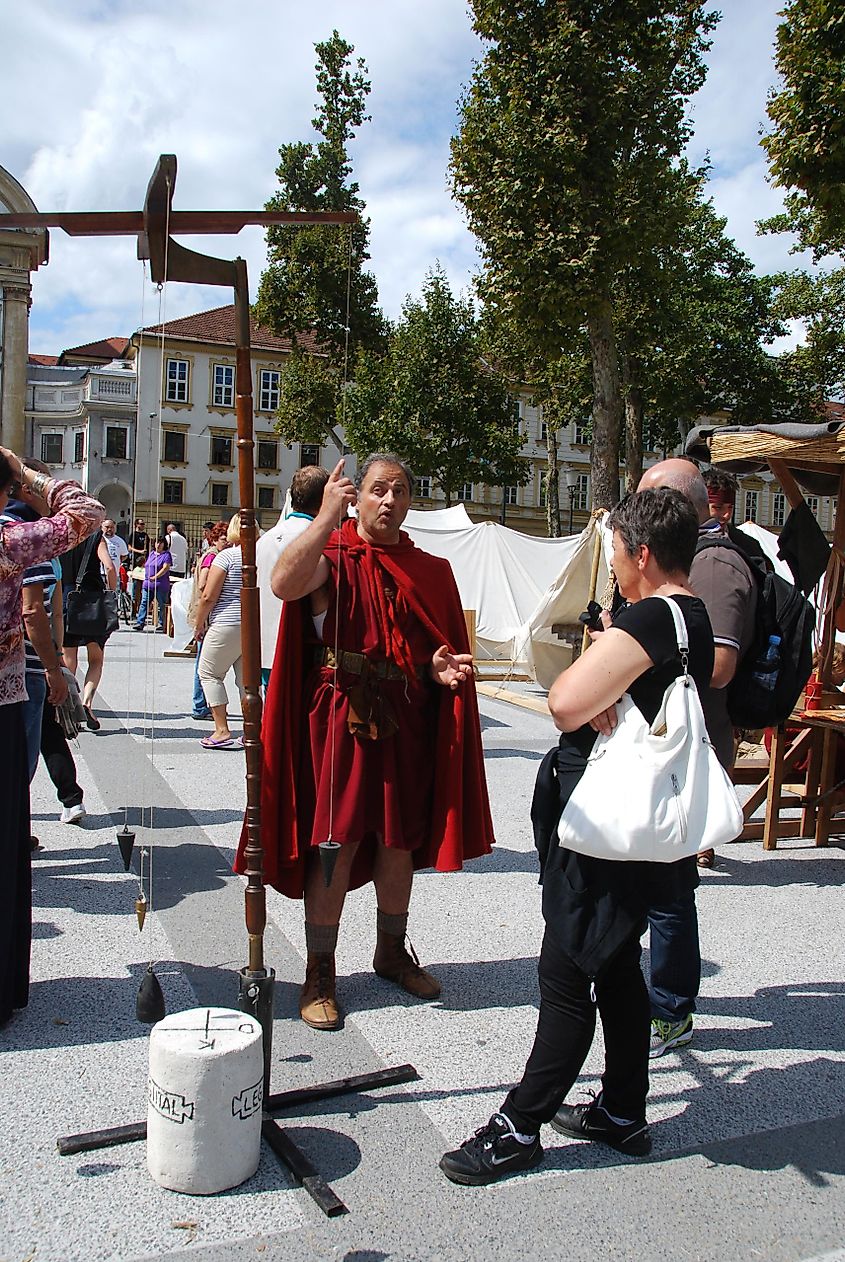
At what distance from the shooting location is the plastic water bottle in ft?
12.1

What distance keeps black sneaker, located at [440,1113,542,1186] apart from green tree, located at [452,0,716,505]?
14764 millimetres

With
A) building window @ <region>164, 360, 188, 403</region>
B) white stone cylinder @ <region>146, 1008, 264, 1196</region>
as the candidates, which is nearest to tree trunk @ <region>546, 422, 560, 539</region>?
building window @ <region>164, 360, 188, 403</region>

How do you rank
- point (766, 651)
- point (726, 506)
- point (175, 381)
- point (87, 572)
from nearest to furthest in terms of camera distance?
1. point (766, 651)
2. point (726, 506)
3. point (87, 572)
4. point (175, 381)

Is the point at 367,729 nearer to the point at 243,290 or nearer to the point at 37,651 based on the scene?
the point at 243,290

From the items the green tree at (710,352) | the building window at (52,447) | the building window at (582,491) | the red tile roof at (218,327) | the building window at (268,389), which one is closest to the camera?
the green tree at (710,352)

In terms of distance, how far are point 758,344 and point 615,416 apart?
68.8 ft

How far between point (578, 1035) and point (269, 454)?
57.4 metres

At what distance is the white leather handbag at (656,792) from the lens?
7.91ft

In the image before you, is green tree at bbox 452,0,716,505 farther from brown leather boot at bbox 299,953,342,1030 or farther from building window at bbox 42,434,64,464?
building window at bbox 42,434,64,464

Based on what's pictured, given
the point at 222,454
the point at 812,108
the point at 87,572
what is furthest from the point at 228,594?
the point at 222,454

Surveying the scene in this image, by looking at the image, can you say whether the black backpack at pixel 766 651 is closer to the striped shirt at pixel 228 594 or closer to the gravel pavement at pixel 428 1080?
the gravel pavement at pixel 428 1080

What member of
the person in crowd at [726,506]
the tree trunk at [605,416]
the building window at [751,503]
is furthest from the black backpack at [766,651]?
the building window at [751,503]

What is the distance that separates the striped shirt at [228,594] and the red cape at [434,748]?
4.83m

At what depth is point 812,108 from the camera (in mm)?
10508
